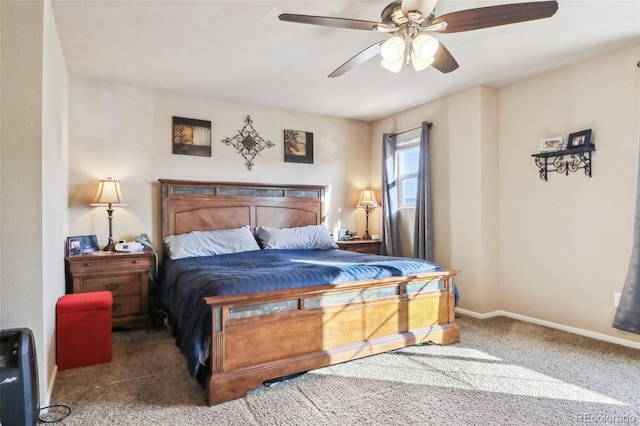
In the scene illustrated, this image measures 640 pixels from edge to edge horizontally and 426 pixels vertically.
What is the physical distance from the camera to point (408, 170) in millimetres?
5023

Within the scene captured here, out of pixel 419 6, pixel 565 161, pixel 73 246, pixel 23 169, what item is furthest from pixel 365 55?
pixel 73 246

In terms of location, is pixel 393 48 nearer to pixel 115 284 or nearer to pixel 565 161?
pixel 565 161

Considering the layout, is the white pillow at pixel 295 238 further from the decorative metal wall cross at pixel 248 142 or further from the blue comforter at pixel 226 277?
Answer: the decorative metal wall cross at pixel 248 142

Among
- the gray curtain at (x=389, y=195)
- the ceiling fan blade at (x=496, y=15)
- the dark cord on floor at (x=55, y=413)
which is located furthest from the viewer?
the gray curtain at (x=389, y=195)

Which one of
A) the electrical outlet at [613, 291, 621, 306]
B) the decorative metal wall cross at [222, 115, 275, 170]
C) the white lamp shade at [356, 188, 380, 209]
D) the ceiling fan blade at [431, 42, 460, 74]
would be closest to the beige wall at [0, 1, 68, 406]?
the ceiling fan blade at [431, 42, 460, 74]

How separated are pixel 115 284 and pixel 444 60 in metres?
3.46

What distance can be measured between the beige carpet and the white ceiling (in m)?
2.50

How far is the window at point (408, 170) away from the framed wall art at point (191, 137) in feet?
8.48

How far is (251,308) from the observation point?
229cm

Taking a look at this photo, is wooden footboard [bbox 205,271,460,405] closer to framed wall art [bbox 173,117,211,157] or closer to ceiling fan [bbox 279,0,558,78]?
ceiling fan [bbox 279,0,558,78]

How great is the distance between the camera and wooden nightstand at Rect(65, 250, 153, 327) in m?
3.33

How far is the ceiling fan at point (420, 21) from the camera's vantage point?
1.91m

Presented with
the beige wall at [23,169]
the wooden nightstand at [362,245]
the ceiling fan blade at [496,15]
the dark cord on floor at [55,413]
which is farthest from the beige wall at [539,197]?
the beige wall at [23,169]

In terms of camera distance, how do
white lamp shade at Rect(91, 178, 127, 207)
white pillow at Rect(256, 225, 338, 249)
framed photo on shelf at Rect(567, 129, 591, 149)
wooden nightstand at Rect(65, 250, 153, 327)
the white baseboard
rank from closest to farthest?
the white baseboard, framed photo on shelf at Rect(567, 129, 591, 149), wooden nightstand at Rect(65, 250, 153, 327), white lamp shade at Rect(91, 178, 127, 207), white pillow at Rect(256, 225, 338, 249)
